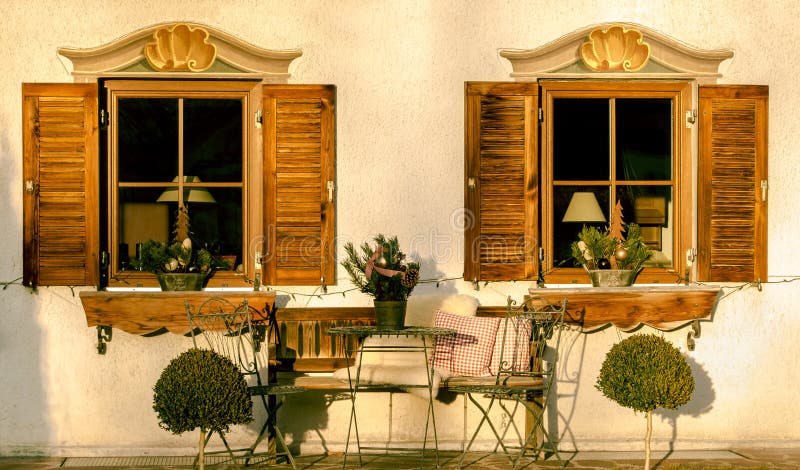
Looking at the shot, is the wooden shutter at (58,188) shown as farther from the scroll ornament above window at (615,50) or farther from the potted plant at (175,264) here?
the scroll ornament above window at (615,50)

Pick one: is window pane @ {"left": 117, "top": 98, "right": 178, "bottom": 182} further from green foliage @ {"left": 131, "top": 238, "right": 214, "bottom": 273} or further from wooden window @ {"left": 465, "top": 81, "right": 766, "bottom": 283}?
wooden window @ {"left": 465, "top": 81, "right": 766, "bottom": 283}

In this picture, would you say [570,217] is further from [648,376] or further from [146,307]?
[146,307]

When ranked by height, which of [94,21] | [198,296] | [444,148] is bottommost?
[198,296]

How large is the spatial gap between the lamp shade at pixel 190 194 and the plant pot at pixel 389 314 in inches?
59.2

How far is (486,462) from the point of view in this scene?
691cm

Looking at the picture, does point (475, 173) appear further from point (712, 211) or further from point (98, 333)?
point (98, 333)

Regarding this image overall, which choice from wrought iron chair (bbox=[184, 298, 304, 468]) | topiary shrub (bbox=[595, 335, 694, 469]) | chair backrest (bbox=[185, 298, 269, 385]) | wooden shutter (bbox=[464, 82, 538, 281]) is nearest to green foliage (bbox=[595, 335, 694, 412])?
topiary shrub (bbox=[595, 335, 694, 469])

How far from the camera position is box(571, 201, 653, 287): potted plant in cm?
723

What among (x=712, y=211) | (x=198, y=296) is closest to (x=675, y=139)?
(x=712, y=211)

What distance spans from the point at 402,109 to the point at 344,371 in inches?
68.8

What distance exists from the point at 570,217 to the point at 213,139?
2.42 metres

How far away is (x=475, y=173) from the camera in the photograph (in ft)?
24.0

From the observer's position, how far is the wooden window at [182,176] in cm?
721

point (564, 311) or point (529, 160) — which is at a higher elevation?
point (529, 160)
